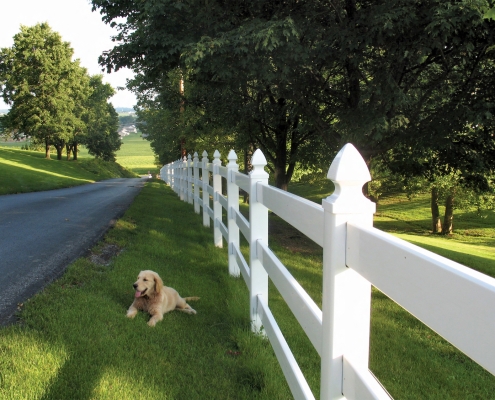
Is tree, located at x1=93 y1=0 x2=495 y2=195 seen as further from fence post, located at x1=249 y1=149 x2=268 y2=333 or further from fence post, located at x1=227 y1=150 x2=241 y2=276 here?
fence post, located at x1=249 y1=149 x2=268 y2=333

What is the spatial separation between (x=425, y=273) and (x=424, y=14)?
6.41 meters

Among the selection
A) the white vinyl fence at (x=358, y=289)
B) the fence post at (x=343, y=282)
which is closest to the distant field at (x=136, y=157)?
the white vinyl fence at (x=358, y=289)

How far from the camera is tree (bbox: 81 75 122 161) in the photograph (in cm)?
5456

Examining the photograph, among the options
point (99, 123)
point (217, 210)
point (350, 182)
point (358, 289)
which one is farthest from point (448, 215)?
point (99, 123)

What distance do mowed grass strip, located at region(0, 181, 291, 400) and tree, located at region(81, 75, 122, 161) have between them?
51.6m

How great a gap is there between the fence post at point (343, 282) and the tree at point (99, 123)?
5482cm

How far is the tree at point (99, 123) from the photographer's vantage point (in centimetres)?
5456

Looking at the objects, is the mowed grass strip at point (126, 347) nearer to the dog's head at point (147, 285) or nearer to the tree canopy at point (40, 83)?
the dog's head at point (147, 285)

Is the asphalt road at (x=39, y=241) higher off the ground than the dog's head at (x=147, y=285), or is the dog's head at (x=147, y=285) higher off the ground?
the dog's head at (x=147, y=285)

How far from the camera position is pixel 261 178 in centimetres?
408

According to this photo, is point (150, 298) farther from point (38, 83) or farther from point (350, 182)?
point (38, 83)

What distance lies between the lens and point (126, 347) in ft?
11.3

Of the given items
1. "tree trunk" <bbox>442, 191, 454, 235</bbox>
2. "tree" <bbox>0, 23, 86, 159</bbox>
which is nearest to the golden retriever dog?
"tree trunk" <bbox>442, 191, 454, 235</bbox>

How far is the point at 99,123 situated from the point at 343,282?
5922cm
